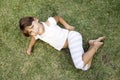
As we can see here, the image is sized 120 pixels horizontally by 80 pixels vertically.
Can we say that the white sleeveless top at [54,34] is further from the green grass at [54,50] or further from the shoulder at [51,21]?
the green grass at [54,50]

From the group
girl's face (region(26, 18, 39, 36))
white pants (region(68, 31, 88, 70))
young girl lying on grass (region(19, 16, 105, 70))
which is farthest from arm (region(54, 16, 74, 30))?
girl's face (region(26, 18, 39, 36))

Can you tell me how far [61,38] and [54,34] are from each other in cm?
8

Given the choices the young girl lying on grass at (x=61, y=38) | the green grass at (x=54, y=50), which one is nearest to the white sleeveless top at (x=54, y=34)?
the young girl lying on grass at (x=61, y=38)

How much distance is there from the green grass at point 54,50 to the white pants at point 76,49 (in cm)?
12

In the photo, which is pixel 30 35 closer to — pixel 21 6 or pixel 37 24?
pixel 37 24

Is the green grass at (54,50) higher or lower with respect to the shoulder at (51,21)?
lower

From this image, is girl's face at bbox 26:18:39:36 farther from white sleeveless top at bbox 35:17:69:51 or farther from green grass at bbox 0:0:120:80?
green grass at bbox 0:0:120:80

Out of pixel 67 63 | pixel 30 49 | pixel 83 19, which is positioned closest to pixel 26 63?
pixel 30 49

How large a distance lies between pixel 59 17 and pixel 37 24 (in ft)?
1.01

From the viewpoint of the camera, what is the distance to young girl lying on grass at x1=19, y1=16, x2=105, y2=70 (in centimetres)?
372

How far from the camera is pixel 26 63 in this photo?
156 inches

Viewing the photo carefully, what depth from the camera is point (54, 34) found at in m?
3.86

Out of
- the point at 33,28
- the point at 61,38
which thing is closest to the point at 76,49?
the point at 61,38

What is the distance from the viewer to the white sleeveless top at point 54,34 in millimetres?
3854
